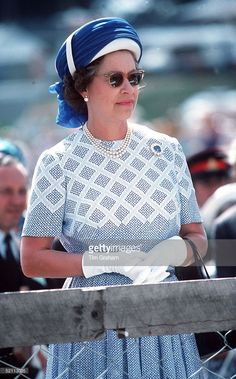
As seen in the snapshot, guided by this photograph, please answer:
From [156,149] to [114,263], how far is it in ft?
1.44

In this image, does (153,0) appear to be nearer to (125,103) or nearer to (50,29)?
(50,29)

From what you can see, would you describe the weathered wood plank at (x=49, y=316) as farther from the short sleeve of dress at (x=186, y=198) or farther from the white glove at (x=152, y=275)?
the short sleeve of dress at (x=186, y=198)

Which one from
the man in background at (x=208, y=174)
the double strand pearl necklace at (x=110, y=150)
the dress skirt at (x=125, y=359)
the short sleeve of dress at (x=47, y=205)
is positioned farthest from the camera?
the man in background at (x=208, y=174)

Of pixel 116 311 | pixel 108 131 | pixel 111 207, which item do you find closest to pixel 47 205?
pixel 111 207

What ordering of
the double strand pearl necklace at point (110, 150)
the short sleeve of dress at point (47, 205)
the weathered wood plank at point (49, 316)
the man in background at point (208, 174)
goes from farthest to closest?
1. the man in background at point (208, 174)
2. the double strand pearl necklace at point (110, 150)
3. the short sleeve of dress at point (47, 205)
4. the weathered wood plank at point (49, 316)

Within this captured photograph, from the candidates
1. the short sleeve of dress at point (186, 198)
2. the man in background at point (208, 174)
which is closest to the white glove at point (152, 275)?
the short sleeve of dress at point (186, 198)

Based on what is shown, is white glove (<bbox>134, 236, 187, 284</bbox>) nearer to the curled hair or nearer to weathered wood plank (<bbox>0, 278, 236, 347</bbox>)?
weathered wood plank (<bbox>0, 278, 236, 347</bbox>)

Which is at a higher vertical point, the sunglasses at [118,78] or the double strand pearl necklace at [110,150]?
the sunglasses at [118,78]

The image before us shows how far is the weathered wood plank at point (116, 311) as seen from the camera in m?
3.18

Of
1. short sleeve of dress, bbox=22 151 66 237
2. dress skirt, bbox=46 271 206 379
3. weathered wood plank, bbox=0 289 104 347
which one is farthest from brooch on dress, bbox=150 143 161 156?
weathered wood plank, bbox=0 289 104 347

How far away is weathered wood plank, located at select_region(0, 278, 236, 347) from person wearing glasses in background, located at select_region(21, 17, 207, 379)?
33cm

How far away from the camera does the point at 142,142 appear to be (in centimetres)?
390

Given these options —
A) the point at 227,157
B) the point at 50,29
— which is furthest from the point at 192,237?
the point at 50,29

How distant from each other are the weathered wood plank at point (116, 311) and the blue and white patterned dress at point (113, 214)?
337 mm
